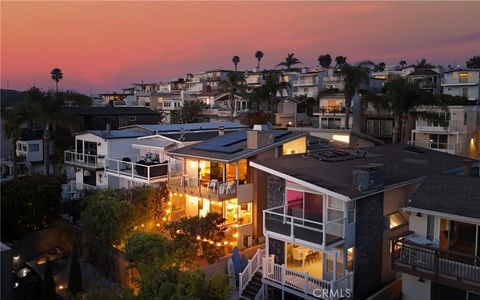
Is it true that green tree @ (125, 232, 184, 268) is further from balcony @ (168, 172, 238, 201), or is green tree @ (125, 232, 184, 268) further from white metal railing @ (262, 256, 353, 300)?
balcony @ (168, 172, 238, 201)

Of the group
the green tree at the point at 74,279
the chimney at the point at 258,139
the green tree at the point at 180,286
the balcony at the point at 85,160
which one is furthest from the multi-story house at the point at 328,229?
the balcony at the point at 85,160

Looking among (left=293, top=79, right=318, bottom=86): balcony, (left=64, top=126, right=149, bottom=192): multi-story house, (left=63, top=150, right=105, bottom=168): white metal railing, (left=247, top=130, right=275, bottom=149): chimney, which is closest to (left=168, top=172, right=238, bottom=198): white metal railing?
(left=247, top=130, right=275, bottom=149): chimney

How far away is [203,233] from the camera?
2116cm


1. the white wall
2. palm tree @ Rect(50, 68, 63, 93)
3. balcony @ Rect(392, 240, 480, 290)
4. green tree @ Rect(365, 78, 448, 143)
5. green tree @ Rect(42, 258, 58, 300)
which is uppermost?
palm tree @ Rect(50, 68, 63, 93)

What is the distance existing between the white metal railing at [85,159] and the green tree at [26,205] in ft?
19.5

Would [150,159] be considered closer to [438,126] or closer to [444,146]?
[438,126]

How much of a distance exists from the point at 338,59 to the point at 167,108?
242 ft

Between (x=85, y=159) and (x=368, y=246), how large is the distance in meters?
23.7

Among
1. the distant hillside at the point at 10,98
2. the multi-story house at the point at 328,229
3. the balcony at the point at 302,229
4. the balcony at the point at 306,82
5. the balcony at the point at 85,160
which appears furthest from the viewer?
the balcony at the point at 306,82

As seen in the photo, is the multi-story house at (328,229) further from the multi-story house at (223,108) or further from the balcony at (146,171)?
the multi-story house at (223,108)

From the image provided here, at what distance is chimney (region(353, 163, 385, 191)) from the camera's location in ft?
56.6

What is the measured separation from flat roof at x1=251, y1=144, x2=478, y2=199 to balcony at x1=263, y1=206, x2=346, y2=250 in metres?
1.53

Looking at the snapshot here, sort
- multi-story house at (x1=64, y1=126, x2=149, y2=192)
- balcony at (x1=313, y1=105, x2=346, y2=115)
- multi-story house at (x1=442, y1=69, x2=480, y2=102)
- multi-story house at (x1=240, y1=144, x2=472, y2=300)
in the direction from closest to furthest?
multi-story house at (x1=240, y1=144, x2=472, y2=300)
multi-story house at (x1=64, y1=126, x2=149, y2=192)
balcony at (x1=313, y1=105, x2=346, y2=115)
multi-story house at (x1=442, y1=69, x2=480, y2=102)

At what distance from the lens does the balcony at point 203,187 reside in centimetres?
2325
